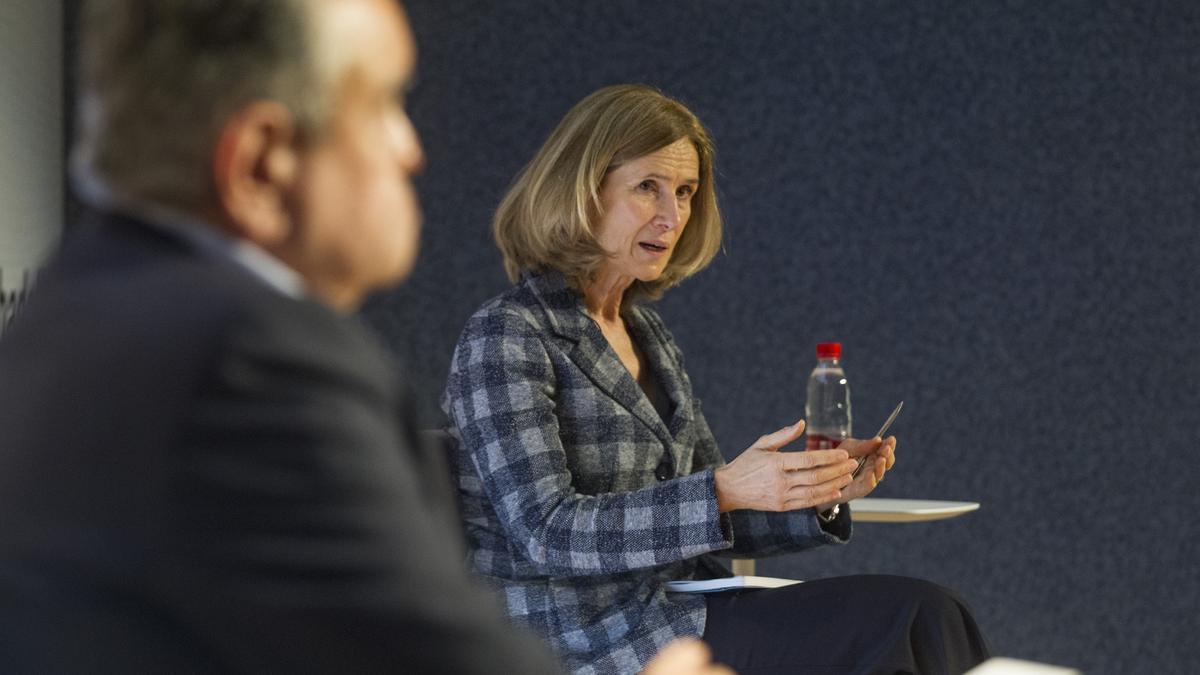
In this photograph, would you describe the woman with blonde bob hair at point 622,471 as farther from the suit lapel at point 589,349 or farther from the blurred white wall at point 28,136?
Answer: the blurred white wall at point 28,136

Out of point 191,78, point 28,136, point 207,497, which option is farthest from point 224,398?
point 28,136

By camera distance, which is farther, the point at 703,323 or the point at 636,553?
the point at 703,323

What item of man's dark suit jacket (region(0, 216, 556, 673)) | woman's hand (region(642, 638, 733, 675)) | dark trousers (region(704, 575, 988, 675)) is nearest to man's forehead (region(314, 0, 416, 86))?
man's dark suit jacket (region(0, 216, 556, 673))

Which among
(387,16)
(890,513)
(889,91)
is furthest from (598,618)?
(889,91)

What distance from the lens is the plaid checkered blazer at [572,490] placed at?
68.3 inches

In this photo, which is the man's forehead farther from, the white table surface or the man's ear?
the white table surface

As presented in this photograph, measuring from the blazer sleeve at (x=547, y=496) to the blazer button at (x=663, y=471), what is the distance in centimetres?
18

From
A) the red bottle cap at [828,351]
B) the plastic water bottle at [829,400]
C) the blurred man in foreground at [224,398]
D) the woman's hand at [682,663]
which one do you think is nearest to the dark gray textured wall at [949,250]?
the plastic water bottle at [829,400]

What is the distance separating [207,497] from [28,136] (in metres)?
2.86

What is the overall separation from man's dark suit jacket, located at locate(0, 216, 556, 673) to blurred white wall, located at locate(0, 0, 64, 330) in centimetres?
249

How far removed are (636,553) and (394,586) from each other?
1.23m

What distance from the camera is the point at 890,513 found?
246cm

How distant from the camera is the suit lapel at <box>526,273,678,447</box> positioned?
190 cm

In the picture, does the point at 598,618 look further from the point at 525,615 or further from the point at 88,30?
the point at 88,30
